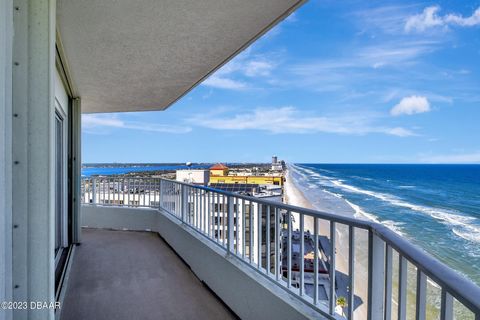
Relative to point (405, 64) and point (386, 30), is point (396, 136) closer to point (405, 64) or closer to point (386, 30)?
point (405, 64)

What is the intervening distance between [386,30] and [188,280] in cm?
3913

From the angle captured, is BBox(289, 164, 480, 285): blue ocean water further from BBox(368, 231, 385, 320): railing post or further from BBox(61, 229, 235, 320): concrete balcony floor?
BBox(368, 231, 385, 320): railing post

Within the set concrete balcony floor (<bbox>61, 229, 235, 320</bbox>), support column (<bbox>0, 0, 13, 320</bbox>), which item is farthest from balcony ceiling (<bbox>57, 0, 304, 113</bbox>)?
concrete balcony floor (<bbox>61, 229, 235, 320</bbox>)

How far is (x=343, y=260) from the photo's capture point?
14.3m

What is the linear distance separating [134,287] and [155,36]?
2.39 meters

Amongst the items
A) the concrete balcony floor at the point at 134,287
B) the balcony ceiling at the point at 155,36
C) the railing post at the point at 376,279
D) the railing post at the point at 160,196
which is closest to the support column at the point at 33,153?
the balcony ceiling at the point at 155,36

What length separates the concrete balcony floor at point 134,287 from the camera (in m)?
2.54

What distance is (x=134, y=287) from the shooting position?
3.07 m

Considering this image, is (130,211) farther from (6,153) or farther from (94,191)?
(6,153)

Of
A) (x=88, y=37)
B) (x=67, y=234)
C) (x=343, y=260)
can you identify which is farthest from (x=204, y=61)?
(x=343, y=260)

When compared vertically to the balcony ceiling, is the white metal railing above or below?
below

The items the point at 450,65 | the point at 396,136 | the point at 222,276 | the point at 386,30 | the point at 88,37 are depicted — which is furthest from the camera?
the point at 396,136

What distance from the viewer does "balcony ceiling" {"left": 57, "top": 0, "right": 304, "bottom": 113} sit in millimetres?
2021

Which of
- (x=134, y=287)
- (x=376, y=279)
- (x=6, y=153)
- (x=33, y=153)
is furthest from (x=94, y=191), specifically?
(x=376, y=279)
